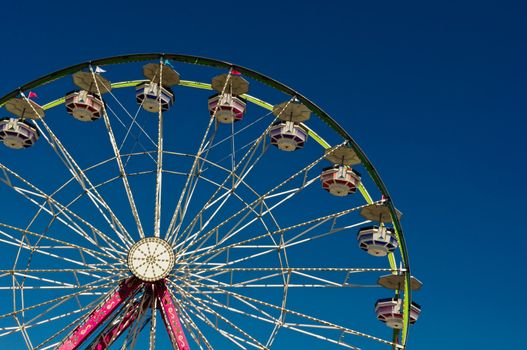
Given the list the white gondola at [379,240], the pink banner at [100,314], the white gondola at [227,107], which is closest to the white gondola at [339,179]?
the white gondola at [379,240]

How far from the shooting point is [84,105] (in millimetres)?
21578

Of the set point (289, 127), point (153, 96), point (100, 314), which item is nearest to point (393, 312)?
point (289, 127)

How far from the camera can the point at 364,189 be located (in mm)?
22172

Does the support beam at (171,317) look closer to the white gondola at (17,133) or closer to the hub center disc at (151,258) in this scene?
the hub center disc at (151,258)

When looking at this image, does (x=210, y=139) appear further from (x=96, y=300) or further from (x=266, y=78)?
(x=96, y=300)

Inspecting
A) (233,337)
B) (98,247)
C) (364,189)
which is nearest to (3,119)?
(98,247)

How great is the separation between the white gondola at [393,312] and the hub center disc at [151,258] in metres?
6.43

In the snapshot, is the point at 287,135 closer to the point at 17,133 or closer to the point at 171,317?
the point at 171,317

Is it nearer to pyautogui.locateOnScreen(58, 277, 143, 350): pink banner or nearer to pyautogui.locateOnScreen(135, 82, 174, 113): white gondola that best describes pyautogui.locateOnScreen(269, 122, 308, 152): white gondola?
pyautogui.locateOnScreen(135, 82, 174, 113): white gondola

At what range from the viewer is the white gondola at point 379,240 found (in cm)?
2120

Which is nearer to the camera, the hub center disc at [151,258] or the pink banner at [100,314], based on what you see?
the pink banner at [100,314]

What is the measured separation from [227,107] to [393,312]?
7.53 meters

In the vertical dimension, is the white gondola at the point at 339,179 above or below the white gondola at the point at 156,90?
below

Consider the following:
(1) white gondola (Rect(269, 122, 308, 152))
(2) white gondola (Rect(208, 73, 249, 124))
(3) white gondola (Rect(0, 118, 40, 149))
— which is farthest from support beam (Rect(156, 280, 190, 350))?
(3) white gondola (Rect(0, 118, 40, 149))
